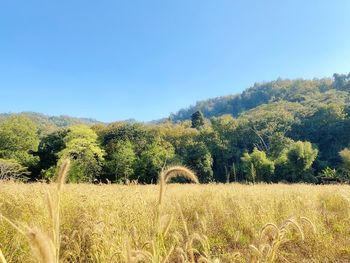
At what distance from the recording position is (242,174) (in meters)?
46.5

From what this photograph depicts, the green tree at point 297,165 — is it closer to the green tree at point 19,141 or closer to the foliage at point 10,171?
the foliage at point 10,171

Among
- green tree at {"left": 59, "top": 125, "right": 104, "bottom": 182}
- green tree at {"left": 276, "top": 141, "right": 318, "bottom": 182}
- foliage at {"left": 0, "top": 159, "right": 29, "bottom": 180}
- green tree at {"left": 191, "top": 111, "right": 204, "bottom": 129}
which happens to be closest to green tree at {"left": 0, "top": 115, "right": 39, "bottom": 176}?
green tree at {"left": 59, "top": 125, "right": 104, "bottom": 182}

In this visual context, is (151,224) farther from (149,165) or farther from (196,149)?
→ (196,149)

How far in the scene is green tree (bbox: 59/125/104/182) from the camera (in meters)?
34.7

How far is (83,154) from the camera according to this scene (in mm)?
36906

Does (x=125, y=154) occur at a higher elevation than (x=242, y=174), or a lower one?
higher

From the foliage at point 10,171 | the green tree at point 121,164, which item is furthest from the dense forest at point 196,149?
the foliage at point 10,171

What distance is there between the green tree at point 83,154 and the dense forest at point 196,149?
2.8 inches

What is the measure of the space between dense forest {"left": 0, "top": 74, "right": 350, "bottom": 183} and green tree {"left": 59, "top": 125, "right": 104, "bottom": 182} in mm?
71

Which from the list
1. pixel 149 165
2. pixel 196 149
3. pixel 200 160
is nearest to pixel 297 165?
pixel 200 160

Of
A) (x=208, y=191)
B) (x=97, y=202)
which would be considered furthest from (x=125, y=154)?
(x=97, y=202)

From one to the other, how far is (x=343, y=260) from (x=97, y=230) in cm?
326

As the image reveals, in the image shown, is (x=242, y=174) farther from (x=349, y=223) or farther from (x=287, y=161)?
(x=349, y=223)

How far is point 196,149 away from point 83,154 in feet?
48.5
